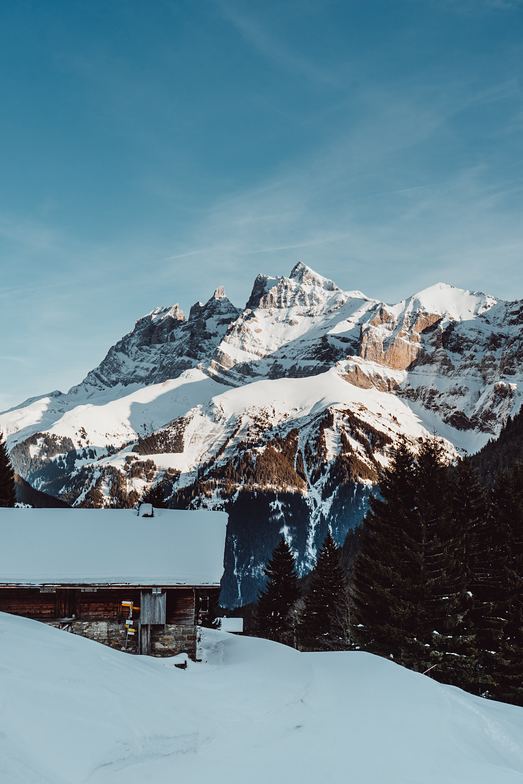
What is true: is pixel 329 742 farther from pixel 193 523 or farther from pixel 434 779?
pixel 193 523

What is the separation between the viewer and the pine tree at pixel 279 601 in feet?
186

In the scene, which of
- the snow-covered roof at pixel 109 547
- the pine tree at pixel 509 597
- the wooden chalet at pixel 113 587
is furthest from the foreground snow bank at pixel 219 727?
the pine tree at pixel 509 597

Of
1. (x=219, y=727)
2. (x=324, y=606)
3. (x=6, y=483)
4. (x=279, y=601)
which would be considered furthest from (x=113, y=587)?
(x=279, y=601)

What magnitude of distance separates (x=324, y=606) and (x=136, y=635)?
99.8 ft

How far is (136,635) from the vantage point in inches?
941

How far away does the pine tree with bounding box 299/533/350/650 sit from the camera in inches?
Answer: 1984

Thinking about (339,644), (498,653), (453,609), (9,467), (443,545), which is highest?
(9,467)

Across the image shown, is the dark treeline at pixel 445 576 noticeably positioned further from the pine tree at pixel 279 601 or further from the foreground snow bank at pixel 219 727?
the pine tree at pixel 279 601

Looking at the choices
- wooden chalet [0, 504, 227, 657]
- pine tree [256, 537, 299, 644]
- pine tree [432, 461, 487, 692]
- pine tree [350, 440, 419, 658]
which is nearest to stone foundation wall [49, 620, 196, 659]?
wooden chalet [0, 504, 227, 657]

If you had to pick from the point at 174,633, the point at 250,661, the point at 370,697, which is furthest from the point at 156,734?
the point at 174,633

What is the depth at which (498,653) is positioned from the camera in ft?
82.3

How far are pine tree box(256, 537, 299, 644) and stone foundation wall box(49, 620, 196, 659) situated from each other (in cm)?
3375

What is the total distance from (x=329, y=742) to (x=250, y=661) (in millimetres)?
10738

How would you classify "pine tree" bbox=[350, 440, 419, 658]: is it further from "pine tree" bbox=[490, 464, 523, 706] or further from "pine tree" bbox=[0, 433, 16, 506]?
"pine tree" bbox=[0, 433, 16, 506]
